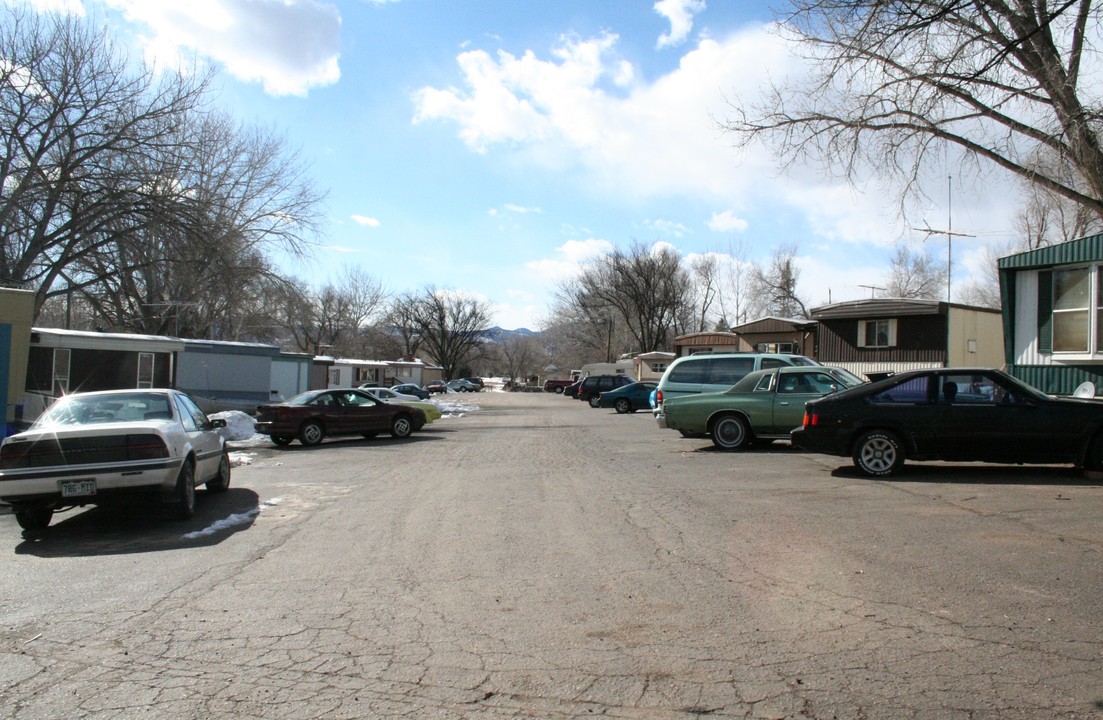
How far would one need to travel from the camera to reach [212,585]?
6215 millimetres

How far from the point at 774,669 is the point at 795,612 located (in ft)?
3.37

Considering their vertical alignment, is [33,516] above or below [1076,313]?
below

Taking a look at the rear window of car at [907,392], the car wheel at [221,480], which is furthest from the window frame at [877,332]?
the car wheel at [221,480]

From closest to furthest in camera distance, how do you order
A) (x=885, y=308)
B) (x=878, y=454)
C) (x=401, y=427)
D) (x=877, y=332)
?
(x=878, y=454)
(x=401, y=427)
(x=885, y=308)
(x=877, y=332)

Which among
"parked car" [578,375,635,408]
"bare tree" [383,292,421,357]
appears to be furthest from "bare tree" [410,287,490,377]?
"parked car" [578,375,635,408]

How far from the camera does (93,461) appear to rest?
856cm

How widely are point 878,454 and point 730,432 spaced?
4.52 meters

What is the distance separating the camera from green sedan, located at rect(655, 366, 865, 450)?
1505 centimetres

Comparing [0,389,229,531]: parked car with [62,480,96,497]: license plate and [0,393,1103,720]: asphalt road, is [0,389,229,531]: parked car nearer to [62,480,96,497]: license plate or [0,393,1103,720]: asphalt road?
[62,480,96,497]: license plate

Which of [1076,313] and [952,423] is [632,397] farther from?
[952,423]

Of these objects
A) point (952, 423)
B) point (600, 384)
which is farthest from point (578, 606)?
point (600, 384)

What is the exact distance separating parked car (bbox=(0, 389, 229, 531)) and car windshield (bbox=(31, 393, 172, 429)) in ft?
0.04

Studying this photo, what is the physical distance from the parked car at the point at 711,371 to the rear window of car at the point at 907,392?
342 inches

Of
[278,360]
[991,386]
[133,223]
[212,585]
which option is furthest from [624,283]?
[212,585]
